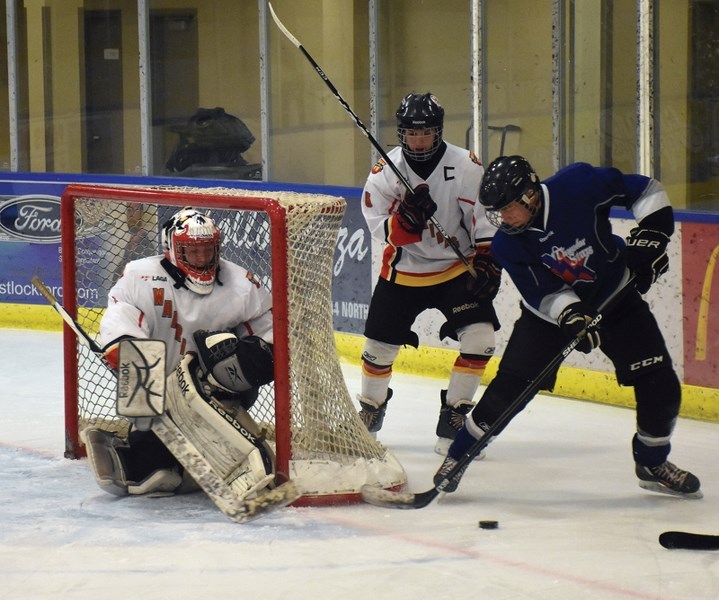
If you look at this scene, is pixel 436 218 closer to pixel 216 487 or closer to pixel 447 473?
pixel 447 473

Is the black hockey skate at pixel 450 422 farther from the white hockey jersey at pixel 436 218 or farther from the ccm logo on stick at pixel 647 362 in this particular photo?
the ccm logo on stick at pixel 647 362

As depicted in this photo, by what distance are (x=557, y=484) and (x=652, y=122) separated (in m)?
2.00

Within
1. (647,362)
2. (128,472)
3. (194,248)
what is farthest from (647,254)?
(128,472)

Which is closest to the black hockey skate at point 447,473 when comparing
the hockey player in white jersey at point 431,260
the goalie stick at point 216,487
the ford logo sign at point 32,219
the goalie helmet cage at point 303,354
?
the goalie helmet cage at point 303,354

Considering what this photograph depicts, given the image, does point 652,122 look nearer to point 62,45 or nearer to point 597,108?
point 597,108

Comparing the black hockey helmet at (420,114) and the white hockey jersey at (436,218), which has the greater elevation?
the black hockey helmet at (420,114)

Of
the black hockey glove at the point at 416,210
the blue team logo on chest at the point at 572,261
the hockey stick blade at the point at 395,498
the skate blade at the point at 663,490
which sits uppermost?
the black hockey glove at the point at 416,210

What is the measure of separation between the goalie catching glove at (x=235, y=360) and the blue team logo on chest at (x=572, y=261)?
2.68 feet

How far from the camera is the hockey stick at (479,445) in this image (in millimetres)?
3459

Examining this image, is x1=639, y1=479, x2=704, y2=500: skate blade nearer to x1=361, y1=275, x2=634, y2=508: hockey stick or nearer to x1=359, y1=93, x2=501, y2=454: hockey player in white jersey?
x1=361, y1=275, x2=634, y2=508: hockey stick

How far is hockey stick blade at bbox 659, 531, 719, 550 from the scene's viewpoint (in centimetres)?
317

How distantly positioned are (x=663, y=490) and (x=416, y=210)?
3.65ft

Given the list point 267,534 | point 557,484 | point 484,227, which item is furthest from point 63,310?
point 557,484

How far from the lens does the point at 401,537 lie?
10.9 ft
